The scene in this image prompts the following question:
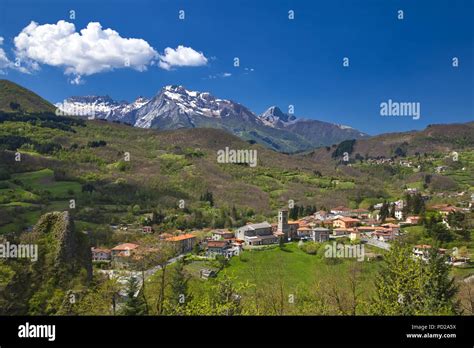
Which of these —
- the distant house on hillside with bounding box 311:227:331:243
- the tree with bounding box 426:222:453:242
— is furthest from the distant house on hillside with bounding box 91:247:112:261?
the tree with bounding box 426:222:453:242

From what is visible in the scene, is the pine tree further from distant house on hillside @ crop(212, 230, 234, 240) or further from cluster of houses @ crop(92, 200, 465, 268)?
Answer: distant house on hillside @ crop(212, 230, 234, 240)

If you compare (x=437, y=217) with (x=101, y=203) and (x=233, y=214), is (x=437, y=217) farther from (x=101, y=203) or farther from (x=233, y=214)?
(x=101, y=203)

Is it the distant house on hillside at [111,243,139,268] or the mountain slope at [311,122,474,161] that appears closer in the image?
the distant house on hillside at [111,243,139,268]

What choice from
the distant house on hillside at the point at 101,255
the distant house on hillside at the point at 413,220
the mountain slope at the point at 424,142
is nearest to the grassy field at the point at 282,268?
the distant house on hillside at the point at 101,255

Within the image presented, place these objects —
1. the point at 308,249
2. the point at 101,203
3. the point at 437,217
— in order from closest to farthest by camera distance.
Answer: the point at 308,249, the point at 437,217, the point at 101,203

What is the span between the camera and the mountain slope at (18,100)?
136 meters

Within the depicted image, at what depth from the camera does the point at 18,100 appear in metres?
145

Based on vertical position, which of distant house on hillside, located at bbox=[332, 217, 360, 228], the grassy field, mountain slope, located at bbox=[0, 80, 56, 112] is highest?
mountain slope, located at bbox=[0, 80, 56, 112]

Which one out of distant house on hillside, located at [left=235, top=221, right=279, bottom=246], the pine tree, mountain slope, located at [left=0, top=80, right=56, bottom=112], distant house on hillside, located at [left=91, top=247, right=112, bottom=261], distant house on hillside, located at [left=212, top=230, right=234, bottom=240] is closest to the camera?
the pine tree

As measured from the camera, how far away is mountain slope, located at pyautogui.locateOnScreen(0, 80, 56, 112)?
5343 inches

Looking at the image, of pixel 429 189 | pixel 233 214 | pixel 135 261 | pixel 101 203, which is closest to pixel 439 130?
pixel 429 189

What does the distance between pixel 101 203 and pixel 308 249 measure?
121 feet

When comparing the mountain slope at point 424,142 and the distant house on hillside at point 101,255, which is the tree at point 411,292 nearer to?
the distant house on hillside at point 101,255

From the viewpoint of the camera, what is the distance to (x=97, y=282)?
48.1 feet
